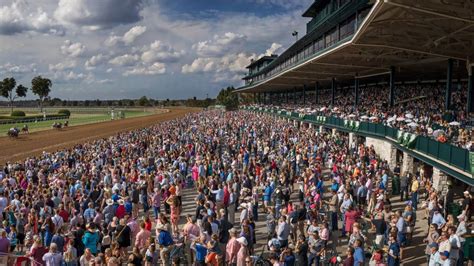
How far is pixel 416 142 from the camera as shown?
54.5 ft

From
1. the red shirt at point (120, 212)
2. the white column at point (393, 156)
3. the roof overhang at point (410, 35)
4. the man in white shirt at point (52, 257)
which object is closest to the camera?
the man in white shirt at point (52, 257)

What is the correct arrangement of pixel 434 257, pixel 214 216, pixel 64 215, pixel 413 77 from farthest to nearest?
pixel 413 77, pixel 64 215, pixel 214 216, pixel 434 257

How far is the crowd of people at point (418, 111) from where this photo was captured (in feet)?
53.1

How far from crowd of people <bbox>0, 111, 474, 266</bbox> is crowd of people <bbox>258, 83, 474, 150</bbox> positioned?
7.80 ft

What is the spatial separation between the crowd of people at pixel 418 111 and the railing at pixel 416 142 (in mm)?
314

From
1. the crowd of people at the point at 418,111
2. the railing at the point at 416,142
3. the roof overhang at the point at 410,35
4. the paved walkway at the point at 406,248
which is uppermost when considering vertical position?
the roof overhang at the point at 410,35

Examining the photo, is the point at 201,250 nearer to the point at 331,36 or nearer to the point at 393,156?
the point at 393,156

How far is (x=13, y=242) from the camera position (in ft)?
33.5

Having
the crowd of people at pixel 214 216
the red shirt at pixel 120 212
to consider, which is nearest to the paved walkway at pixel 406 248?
the crowd of people at pixel 214 216

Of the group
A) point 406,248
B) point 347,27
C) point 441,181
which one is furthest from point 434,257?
point 347,27

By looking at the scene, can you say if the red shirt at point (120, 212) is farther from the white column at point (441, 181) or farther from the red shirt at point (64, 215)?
the white column at point (441, 181)

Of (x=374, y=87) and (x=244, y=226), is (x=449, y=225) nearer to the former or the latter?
(x=244, y=226)

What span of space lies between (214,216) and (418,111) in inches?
875

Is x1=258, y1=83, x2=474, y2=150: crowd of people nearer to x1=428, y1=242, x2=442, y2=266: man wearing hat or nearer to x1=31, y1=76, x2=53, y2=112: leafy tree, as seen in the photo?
x1=428, y1=242, x2=442, y2=266: man wearing hat
